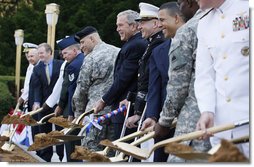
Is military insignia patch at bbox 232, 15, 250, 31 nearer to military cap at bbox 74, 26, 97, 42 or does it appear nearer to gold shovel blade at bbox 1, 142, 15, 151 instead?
military cap at bbox 74, 26, 97, 42

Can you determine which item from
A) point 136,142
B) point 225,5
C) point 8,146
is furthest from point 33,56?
point 225,5

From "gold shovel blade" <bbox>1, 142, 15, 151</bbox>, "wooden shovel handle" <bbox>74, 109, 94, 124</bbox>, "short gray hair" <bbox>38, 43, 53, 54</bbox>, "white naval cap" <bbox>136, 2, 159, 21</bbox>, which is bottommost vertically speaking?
"gold shovel blade" <bbox>1, 142, 15, 151</bbox>

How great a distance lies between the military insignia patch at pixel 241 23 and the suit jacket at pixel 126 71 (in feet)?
6.18

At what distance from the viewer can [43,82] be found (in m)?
7.26

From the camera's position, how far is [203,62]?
315cm

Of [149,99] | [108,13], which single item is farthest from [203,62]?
[108,13]

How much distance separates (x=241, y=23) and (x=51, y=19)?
390 cm

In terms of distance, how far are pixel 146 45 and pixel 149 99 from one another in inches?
38.9

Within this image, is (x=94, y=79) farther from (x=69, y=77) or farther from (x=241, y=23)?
(x=241, y=23)

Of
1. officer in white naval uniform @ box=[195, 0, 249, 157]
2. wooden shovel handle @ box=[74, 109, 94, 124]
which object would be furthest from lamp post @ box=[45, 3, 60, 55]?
officer in white naval uniform @ box=[195, 0, 249, 157]

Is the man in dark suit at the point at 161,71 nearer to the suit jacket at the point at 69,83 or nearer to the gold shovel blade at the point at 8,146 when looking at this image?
the suit jacket at the point at 69,83

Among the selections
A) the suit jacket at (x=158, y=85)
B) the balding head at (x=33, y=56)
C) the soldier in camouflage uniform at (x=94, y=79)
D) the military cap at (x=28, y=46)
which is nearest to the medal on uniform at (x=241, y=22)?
the suit jacket at (x=158, y=85)

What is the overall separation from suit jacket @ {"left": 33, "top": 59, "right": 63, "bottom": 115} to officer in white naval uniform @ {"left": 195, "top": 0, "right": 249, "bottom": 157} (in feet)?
13.6

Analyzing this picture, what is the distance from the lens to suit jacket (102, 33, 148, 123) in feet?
A: 16.3
